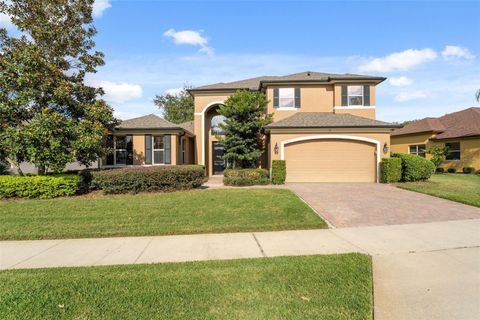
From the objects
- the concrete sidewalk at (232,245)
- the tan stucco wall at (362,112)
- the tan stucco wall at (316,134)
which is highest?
the tan stucco wall at (362,112)

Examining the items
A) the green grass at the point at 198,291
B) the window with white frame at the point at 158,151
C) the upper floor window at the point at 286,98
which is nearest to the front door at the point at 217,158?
the window with white frame at the point at 158,151

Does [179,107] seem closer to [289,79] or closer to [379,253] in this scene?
[289,79]

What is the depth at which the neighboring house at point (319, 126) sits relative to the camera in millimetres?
15070

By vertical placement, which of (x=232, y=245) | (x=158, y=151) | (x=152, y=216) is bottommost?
(x=232, y=245)

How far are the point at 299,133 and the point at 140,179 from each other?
9.05 meters

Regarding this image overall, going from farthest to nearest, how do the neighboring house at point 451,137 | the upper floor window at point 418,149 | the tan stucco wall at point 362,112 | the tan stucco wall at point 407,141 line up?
the upper floor window at point 418,149 < the tan stucco wall at point 407,141 < the neighboring house at point 451,137 < the tan stucco wall at point 362,112

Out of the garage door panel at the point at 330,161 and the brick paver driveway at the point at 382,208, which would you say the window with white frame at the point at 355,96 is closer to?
the garage door panel at the point at 330,161

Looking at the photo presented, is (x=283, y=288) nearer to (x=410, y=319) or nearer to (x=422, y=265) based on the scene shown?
(x=410, y=319)

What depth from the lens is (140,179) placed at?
1106 centimetres

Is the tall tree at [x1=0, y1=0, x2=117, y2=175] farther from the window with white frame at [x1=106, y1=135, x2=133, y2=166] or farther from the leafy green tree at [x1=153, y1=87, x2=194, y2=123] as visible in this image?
the leafy green tree at [x1=153, y1=87, x2=194, y2=123]

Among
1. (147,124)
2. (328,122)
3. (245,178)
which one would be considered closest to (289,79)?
(328,122)

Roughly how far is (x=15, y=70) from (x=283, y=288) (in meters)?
12.8

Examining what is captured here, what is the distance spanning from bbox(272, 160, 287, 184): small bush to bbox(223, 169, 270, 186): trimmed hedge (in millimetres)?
465

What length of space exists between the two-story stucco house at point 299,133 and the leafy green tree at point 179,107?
20.1 m
